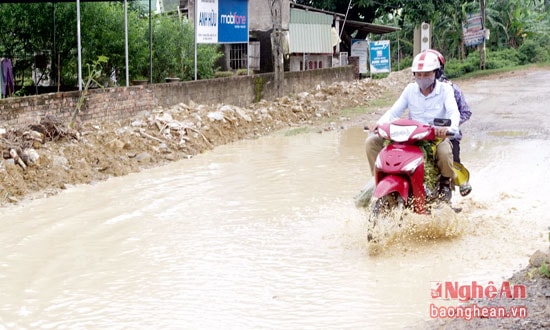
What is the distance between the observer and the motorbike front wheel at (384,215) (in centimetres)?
715

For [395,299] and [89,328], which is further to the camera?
[395,299]

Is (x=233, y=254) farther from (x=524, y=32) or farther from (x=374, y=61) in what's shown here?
(x=524, y=32)

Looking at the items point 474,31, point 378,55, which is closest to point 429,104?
point 378,55

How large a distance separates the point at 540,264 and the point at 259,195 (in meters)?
5.15

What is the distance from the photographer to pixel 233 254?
291 inches

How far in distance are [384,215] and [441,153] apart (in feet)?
2.80

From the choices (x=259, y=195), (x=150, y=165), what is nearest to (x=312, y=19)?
(x=150, y=165)

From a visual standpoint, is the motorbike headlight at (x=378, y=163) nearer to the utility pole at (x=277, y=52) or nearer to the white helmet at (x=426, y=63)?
the white helmet at (x=426, y=63)

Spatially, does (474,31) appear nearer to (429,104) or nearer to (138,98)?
(138,98)

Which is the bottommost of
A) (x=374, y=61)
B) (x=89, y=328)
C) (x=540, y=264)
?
(x=89, y=328)

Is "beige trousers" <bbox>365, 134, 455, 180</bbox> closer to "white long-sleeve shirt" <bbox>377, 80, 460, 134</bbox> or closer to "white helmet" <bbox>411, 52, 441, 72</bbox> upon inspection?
"white long-sleeve shirt" <bbox>377, 80, 460, 134</bbox>

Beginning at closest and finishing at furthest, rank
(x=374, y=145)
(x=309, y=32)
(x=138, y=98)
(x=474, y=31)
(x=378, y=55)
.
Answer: (x=374, y=145)
(x=138, y=98)
(x=309, y=32)
(x=378, y=55)
(x=474, y=31)

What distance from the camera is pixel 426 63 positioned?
24.8 feet

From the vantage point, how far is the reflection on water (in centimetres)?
582
